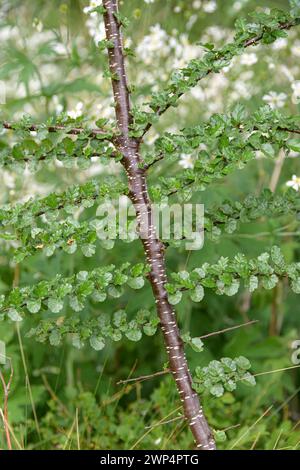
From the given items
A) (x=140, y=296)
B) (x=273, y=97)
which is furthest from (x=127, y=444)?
(x=273, y=97)

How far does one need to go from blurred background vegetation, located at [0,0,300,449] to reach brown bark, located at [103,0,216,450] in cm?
56

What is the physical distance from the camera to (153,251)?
1479 mm

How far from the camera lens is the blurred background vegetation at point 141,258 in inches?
86.7

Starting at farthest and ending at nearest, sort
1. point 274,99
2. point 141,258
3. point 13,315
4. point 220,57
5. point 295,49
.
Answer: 1. point 295,49
2. point 141,258
3. point 274,99
4. point 220,57
5. point 13,315

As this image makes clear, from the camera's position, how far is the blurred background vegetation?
220 centimetres

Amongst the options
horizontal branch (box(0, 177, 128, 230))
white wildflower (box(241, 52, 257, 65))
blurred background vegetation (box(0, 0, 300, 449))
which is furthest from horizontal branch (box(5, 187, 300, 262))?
white wildflower (box(241, 52, 257, 65))

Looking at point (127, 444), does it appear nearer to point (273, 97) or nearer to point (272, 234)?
point (272, 234)

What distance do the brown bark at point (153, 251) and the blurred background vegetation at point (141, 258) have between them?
0.56 meters

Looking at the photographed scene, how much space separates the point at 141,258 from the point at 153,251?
1.10 meters

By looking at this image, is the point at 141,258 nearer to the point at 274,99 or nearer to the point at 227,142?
the point at 274,99

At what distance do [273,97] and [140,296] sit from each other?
77 centimetres

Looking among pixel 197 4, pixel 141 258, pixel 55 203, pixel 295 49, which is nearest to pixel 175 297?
pixel 55 203

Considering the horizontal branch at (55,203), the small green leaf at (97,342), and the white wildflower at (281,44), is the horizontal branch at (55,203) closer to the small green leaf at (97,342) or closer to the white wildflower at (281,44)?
the small green leaf at (97,342)

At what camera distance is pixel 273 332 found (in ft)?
9.13
